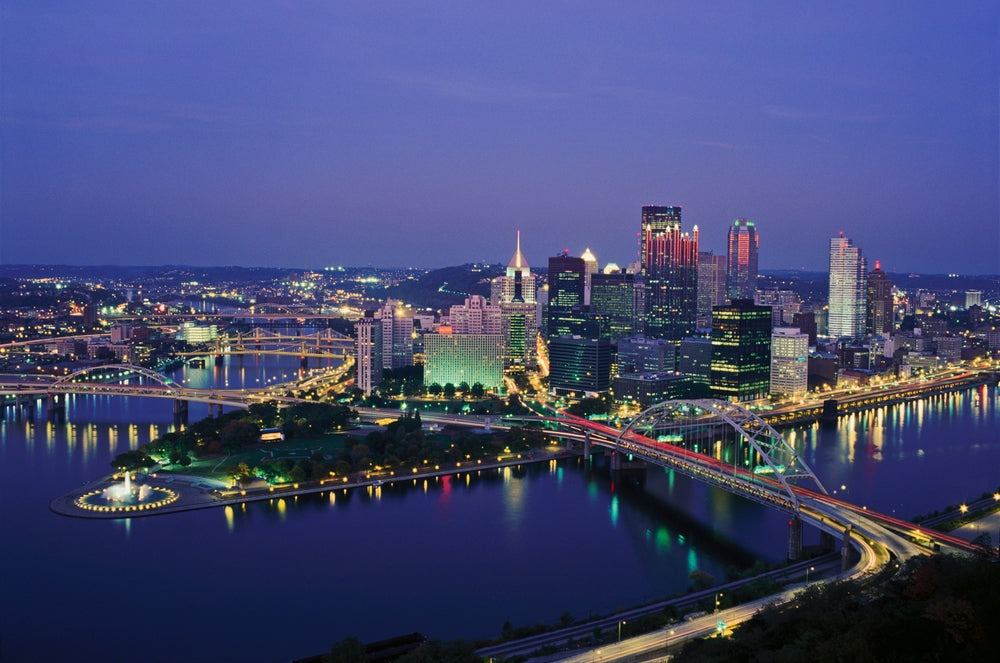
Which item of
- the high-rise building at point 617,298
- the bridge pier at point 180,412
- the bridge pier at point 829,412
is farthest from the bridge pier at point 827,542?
the high-rise building at point 617,298

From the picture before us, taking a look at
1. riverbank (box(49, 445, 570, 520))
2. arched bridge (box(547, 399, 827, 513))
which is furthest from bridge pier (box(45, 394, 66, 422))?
arched bridge (box(547, 399, 827, 513))

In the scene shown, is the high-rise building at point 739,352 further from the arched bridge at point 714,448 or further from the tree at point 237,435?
the tree at point 237,435

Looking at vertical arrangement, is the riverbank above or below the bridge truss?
below

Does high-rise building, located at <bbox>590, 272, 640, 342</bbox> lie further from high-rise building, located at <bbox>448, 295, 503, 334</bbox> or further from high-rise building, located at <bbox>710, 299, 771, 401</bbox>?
high-rise building, located at <bbox>710, 299, 771, 401</bbox>

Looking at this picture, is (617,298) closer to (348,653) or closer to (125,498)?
(125,498)

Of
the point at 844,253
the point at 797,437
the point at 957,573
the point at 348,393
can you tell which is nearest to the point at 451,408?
the point at 348,393

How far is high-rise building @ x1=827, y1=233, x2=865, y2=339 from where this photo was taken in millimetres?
45406

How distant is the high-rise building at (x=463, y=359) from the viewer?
25.9 metres

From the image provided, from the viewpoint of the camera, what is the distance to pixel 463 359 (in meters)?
26.1

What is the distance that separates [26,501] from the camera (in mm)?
13773

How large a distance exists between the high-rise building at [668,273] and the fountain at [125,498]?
26.0 m

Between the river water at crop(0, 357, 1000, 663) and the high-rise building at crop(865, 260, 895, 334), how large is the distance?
2890 cm

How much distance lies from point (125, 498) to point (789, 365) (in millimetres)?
18645

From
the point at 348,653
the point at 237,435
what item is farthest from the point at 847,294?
the point at 348,653
